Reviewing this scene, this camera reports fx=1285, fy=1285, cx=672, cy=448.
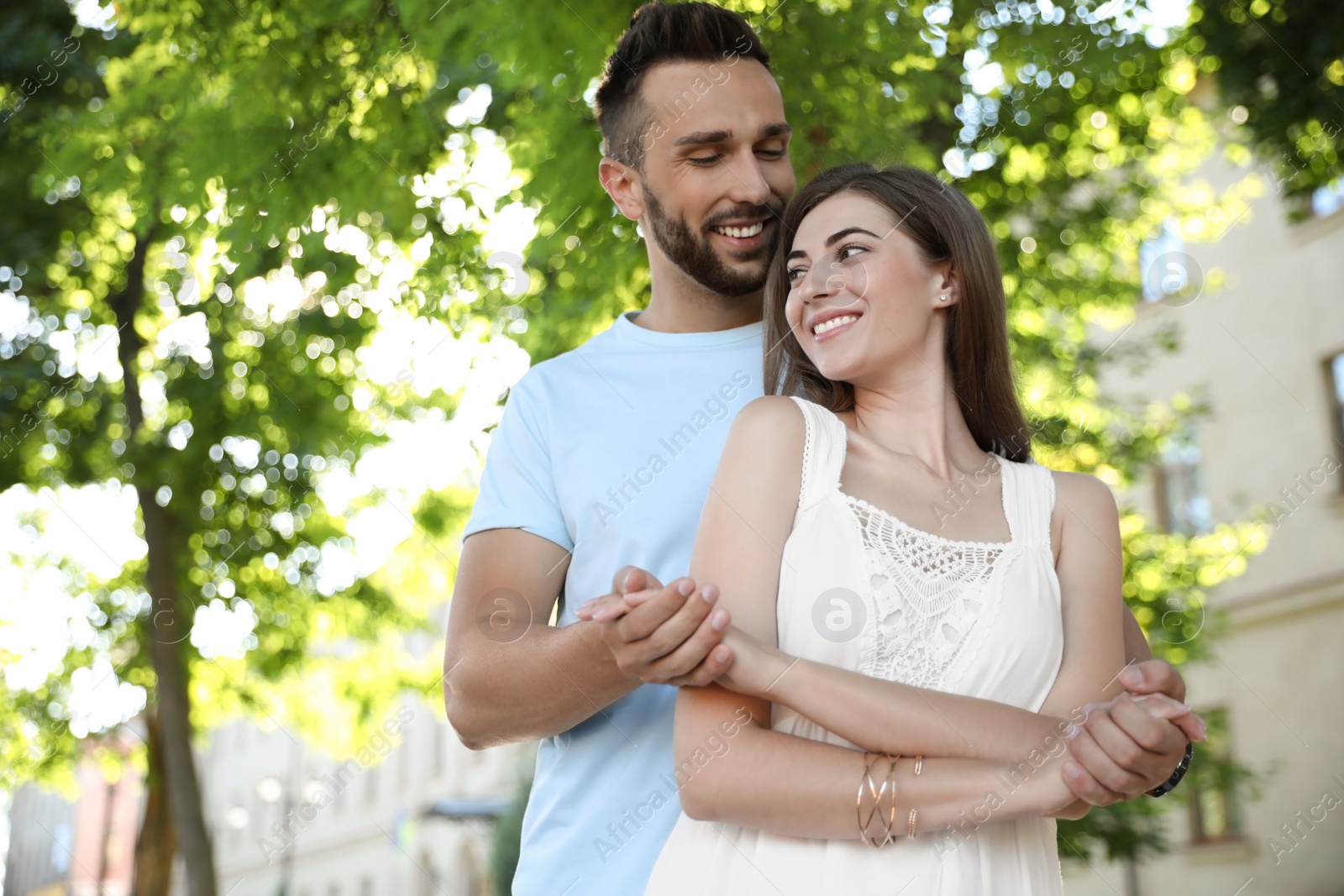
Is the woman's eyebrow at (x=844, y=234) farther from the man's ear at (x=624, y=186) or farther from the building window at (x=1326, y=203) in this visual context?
the building window at (x=1326, y=203)

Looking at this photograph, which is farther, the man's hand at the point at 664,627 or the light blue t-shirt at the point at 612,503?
the light blue t-shirt at the point at 612,503

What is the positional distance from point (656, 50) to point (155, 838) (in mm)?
13688

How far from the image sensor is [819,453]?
7.28ft

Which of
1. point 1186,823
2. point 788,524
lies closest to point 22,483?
point 788,524

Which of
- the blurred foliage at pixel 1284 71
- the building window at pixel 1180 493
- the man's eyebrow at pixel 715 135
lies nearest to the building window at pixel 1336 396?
the building window at pixel 1180 493

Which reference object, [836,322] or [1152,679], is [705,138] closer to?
[836,322]

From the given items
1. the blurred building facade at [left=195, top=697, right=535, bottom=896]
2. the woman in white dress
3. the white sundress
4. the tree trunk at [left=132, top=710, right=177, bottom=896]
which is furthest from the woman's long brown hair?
the blurred building facade at [left=195, top=697, right=535, bottom=896]

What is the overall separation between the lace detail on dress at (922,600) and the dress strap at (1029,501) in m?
0.08

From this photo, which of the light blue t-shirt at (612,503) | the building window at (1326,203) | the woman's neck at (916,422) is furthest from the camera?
the building window at (1326,203)

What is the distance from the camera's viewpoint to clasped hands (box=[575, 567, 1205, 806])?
1780 mm

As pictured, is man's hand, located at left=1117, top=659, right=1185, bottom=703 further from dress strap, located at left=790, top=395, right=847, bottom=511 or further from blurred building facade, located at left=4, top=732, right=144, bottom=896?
blurred building facade, located at left=4, top=732, right=144, bottom=896

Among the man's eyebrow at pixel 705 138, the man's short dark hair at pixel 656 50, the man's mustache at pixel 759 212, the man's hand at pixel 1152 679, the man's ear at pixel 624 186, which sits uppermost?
the man's short dark hair at pixel 656 50

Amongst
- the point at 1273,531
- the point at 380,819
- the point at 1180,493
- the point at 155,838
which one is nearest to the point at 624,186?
the point at 155,838

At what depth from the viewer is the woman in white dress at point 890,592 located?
189cm
